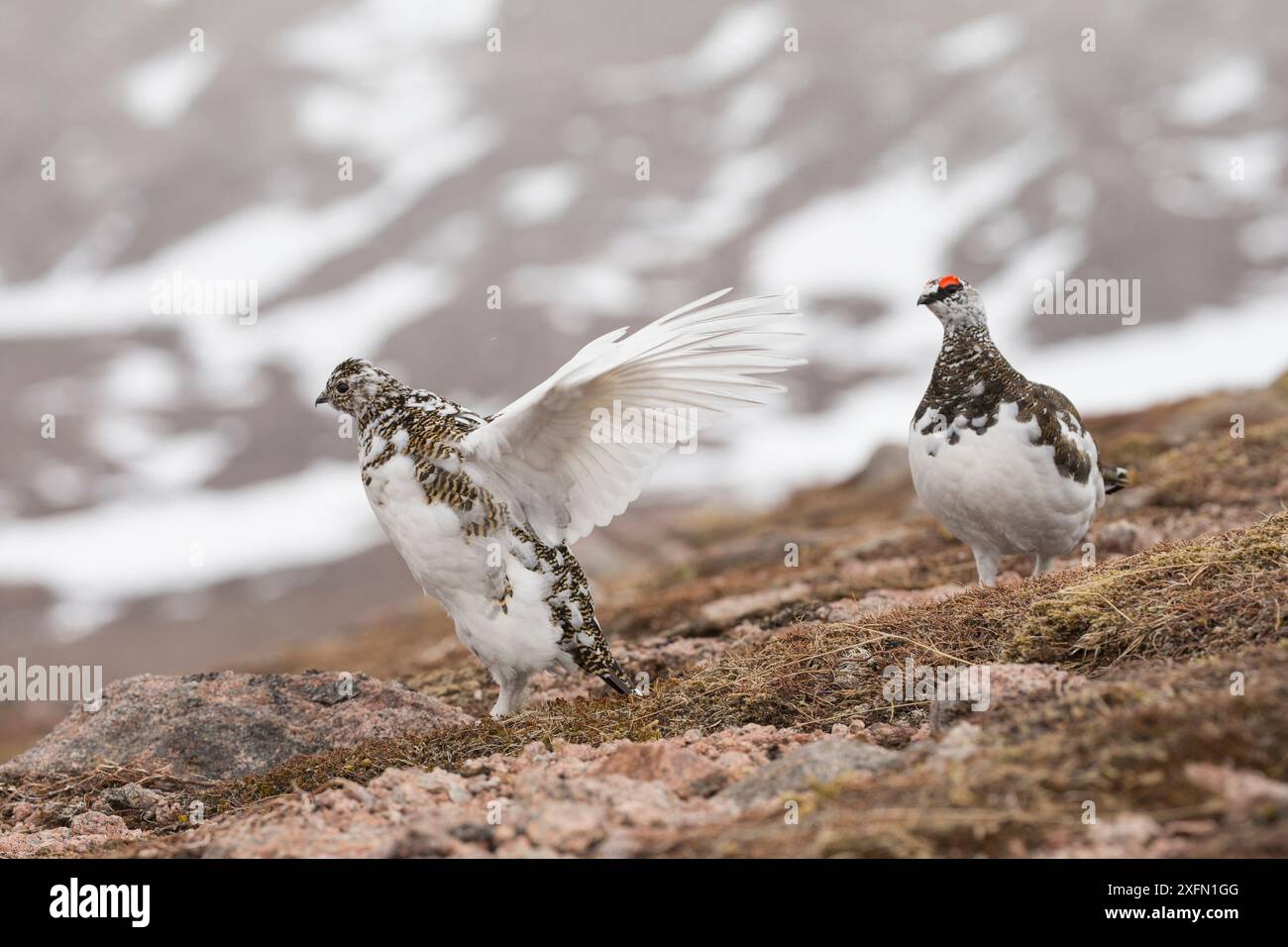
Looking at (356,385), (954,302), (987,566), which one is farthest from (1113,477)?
(356,385)

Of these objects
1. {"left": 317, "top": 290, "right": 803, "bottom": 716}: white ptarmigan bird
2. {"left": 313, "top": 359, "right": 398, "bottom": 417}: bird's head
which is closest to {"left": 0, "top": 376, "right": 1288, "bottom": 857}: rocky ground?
{"left": 317, "top": 290, "right": 803, "bottom": 716}: white ptarmigan bird

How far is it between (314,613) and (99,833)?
134 feet

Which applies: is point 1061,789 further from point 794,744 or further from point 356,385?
point 356,385

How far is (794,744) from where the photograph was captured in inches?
176

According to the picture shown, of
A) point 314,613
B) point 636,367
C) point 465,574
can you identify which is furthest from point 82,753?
point 314,613

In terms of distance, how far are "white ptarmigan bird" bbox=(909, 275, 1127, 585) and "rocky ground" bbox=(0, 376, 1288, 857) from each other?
2.41 ft

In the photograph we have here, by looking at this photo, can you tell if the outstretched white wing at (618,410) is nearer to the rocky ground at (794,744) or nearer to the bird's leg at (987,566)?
the rocky ground at (794,744)

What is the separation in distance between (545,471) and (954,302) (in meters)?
2.98

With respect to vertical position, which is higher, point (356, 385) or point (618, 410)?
point (356, 385)

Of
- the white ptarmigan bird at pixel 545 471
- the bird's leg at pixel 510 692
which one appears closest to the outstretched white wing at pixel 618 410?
the white ptarmigan bird at pixel 545 471

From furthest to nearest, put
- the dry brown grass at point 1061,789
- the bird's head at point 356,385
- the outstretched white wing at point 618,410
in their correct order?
the bird's head at point 356,385, the outstretched white wing at point 618,410, the dry brown grass at point 1061,789

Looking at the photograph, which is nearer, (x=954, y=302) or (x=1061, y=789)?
(x=1061, y=789)

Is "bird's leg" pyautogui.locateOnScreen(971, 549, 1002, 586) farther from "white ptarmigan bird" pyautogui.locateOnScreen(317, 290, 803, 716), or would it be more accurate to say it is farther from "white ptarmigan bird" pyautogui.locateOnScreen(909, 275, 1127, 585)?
"white ptarmigan bird" pyautogui.locateOnScreen(317, 290, 803, 716)

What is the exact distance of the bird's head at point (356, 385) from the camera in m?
6.23
